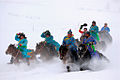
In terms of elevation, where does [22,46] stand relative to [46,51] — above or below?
above

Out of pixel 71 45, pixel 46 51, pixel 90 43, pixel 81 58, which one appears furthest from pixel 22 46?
pixel 90 43

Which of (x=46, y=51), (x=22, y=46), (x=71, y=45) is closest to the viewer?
(x=71, y=45)

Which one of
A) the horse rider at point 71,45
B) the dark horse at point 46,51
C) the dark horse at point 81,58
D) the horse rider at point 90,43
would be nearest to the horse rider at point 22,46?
the dark horse at point 46,51

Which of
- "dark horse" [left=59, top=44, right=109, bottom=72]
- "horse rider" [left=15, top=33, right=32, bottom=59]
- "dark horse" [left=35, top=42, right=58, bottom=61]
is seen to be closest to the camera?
"dark horse" [left=59, top=44, right=109, bottom=72]

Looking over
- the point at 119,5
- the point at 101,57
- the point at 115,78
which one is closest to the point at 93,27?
the point at 101,57

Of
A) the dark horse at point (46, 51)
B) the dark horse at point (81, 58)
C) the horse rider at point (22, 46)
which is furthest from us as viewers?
the dark horse at point (46, 51)

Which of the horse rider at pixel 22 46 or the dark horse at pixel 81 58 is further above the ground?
the horse rider at pixel 22 46

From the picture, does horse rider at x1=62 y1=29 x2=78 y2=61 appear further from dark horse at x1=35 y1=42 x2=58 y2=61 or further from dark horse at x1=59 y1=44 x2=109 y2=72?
dark horse at x1=35 y1=42 x2=58 y2=61

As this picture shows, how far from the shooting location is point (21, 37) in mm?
9203

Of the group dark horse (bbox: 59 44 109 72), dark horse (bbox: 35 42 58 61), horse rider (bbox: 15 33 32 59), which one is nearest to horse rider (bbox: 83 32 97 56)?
dark horse (bbox: 59 44 109 72)

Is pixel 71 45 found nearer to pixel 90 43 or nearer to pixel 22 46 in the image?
pixel 90 43

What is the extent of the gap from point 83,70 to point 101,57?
3.48 feet

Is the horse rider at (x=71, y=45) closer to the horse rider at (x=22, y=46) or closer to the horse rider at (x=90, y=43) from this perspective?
the horse rider at (x=90, y=43)

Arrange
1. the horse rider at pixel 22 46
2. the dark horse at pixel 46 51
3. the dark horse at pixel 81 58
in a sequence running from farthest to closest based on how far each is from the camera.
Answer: the dark horse at pixel 46 51 → the horse rider at pixel 22 46 → the dark horse at pixel 81 58
